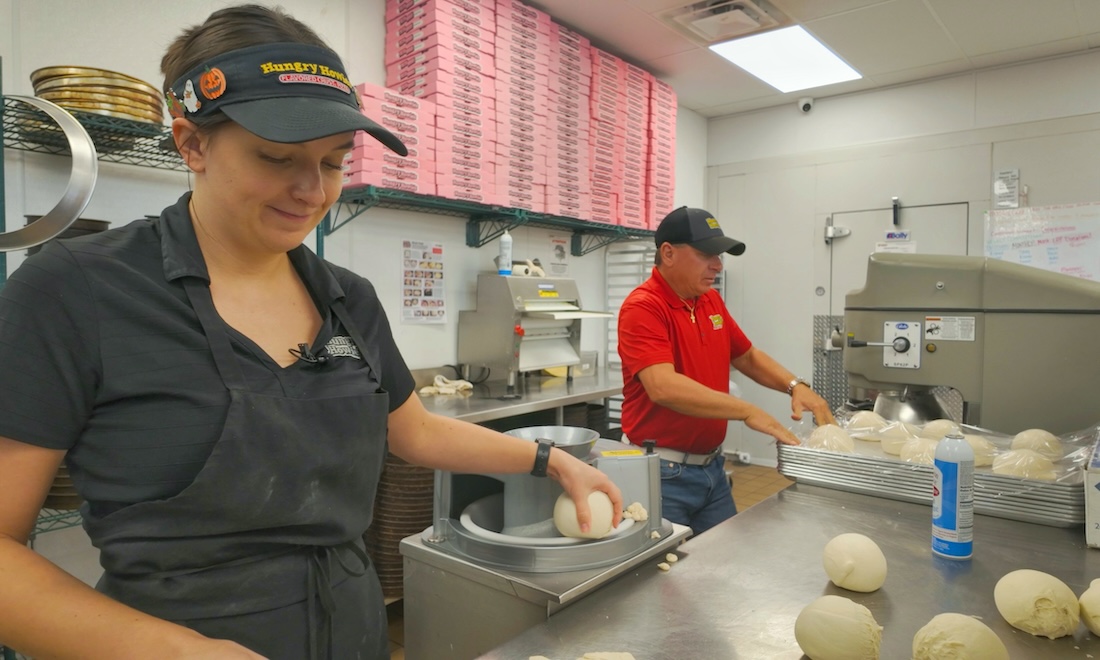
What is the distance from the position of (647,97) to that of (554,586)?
13.4ft

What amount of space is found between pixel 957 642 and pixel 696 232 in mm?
1609

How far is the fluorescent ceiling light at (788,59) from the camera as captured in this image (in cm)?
415

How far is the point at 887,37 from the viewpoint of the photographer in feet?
13.4

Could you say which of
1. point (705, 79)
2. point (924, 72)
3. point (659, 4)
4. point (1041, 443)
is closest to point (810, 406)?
point (1041, 443)

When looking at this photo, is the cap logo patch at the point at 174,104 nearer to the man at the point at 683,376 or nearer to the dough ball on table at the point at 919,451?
the man at the point at 683,376

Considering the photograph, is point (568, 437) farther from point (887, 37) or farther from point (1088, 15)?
point (1088, 15)

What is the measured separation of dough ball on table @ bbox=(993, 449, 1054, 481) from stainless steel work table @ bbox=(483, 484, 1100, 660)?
0.12 m

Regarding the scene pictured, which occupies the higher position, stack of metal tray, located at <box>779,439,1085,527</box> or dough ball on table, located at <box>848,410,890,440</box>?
dough ball on table, located at <box>848,410,890,440</box>

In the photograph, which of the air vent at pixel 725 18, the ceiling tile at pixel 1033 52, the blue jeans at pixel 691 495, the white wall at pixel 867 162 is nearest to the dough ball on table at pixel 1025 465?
the blue jeans at pixel 691 495

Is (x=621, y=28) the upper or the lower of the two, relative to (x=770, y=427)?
upper

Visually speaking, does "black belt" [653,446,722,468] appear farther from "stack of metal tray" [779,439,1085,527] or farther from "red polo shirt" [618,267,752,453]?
"stack of metal tray" [779,439,1085,527]

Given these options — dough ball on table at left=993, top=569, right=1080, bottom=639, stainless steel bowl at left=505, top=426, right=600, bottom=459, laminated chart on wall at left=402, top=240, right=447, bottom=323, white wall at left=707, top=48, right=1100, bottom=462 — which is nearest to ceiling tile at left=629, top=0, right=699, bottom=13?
laminated chart on wall at left=402, top=240, right=447, bottom=323

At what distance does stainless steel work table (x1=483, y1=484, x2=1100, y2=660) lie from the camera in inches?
39.3

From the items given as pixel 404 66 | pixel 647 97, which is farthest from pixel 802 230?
pixel 404 66
